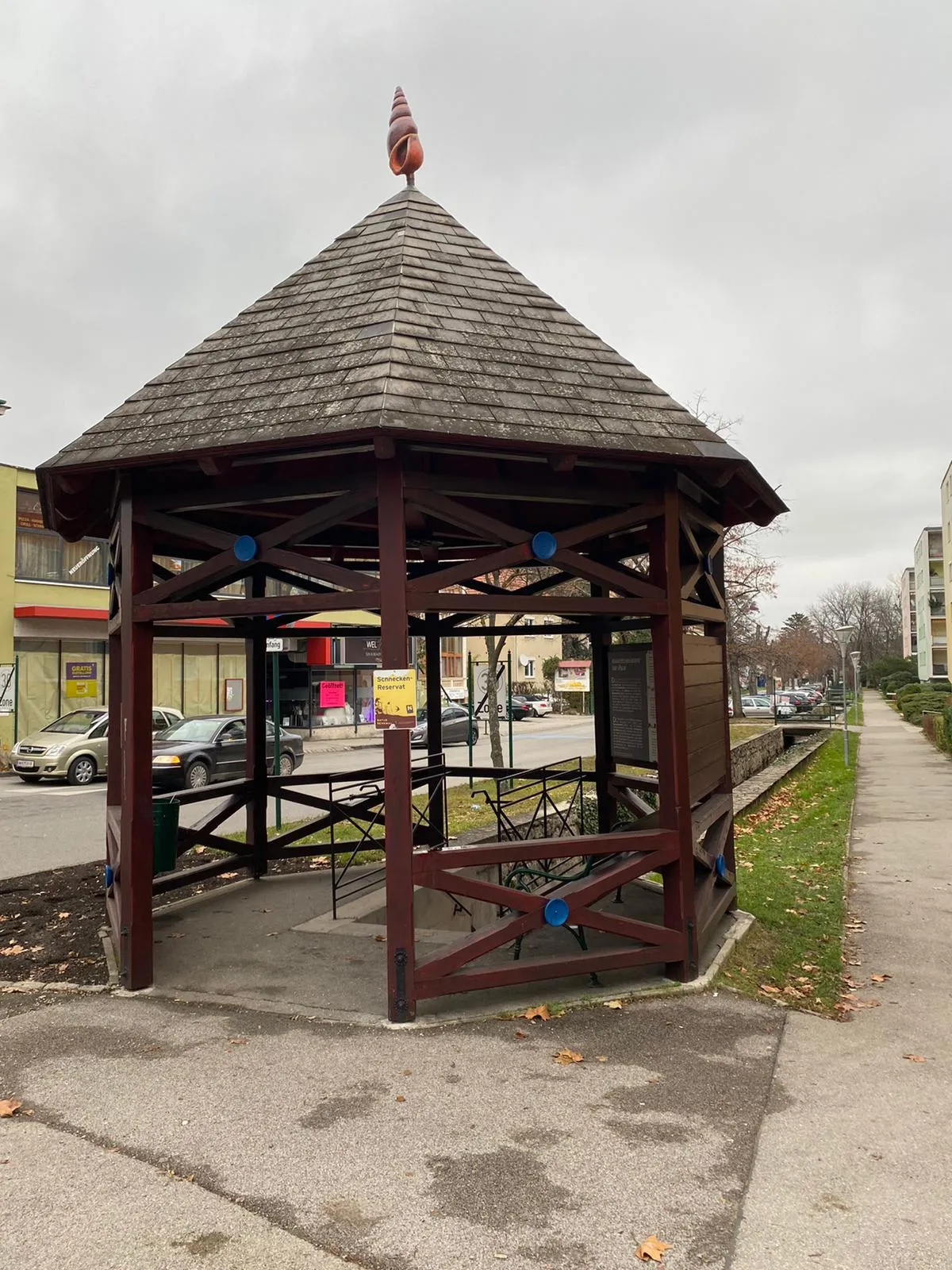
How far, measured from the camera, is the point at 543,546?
18.2 feet

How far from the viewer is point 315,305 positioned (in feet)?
21.0

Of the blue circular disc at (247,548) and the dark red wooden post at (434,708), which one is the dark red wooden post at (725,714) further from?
→ the blue circular disc at (247,548)

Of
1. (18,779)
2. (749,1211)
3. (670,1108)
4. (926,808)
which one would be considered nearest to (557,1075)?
(670,1108)

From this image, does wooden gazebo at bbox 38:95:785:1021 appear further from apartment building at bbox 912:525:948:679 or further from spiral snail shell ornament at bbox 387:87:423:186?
apartment building at bbox 912:525:948:679

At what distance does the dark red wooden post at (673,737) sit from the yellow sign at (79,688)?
79.1 feet

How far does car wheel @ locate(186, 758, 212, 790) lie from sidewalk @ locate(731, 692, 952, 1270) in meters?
14.4

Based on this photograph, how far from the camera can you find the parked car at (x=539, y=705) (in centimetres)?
5362

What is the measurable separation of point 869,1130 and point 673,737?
2479 mm

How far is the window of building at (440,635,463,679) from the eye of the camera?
51031 mm

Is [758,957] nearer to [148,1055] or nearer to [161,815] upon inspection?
[148,1055]

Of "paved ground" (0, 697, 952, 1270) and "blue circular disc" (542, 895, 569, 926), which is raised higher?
"blue circular disc" (542, 895, 569, 926)

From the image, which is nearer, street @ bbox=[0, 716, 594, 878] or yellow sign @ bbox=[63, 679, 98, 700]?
street @ bbox=[0, 716, 594, 878]

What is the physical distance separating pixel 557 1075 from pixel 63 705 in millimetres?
25031

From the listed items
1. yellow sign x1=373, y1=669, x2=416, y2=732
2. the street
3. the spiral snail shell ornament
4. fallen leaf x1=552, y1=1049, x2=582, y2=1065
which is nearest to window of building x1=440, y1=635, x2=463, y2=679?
the street
